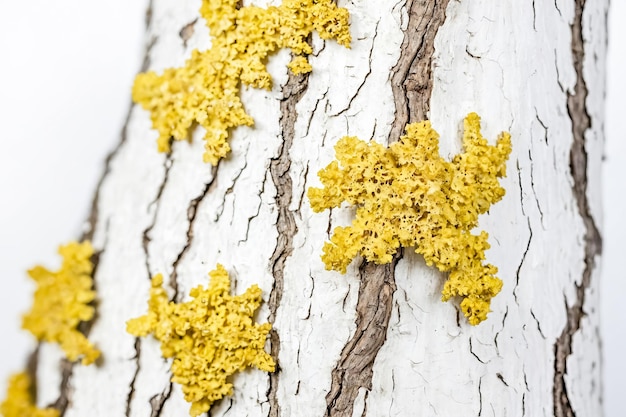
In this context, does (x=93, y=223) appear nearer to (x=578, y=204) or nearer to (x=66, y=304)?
(x=66, y=304)

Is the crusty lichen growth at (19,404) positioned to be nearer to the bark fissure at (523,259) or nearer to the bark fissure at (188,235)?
the bark fissure at (188,235)

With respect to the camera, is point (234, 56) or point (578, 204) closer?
point (234, 56)

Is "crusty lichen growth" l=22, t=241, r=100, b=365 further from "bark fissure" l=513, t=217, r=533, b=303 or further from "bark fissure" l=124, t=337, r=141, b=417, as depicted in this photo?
"bark fissure" l=513, t=217, r=533, b=303

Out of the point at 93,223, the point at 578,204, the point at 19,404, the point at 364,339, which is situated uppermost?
the point at 578,204

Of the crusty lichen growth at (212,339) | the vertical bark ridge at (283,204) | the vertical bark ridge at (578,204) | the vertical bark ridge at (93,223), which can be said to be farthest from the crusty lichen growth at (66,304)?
the vertical bark ridge at (578,204)

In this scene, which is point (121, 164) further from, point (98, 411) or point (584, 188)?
point (584, 188)

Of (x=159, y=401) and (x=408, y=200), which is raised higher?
(x=408, y=200)

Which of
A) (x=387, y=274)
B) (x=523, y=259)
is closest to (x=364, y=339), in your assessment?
(x=387, y=274)
